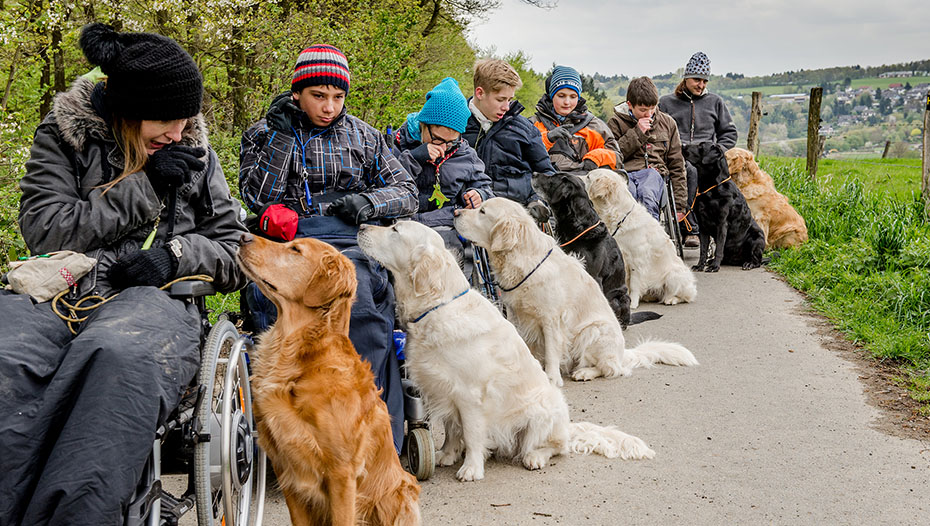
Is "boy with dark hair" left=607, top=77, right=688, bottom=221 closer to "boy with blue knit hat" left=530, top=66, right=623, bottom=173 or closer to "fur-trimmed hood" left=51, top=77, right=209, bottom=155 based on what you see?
"boy with blue knit hat" left=530, top=66, right=623, bottom=173

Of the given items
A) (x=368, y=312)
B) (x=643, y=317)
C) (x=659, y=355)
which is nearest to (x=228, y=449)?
(x=368, y=312)

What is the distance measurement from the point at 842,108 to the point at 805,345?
115 feet

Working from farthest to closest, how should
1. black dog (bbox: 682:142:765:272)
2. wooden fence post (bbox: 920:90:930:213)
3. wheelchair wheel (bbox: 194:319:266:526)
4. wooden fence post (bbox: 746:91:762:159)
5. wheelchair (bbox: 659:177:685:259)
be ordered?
wooden fence post (bbox: 746:91:762:159)
black dog (bbox: 682:142:765:272)
wooden fence post (bbox: 920:90:930:213)
wheelchair (bbox: 659:177:685:259)
wheelchair wheel (bbox: 194:319:266:526)

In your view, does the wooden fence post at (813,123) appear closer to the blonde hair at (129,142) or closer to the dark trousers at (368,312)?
the dark trousers at (368,312)

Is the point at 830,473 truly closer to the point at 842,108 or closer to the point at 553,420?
the point at 553,420

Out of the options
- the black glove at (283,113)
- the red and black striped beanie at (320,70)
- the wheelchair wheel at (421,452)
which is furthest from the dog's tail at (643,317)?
the black glove at (283,113)

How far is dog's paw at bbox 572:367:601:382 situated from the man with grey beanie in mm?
5214

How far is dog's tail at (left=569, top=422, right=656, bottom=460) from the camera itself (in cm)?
425

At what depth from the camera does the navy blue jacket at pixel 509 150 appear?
6.38m

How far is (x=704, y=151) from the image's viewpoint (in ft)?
32.2

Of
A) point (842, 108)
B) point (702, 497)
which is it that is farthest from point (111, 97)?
point (842, 108)

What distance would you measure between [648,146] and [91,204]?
7.35 metres

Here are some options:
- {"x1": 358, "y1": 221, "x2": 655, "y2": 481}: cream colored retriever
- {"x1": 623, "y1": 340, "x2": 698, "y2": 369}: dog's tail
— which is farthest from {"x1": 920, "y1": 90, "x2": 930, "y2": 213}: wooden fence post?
{"x1": 358, "y1": 221, "x2": 655, "y2": 481}: cream colored retriever

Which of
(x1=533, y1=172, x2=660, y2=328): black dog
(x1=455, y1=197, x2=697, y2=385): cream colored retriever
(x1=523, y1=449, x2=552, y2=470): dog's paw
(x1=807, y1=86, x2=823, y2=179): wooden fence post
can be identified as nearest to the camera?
(x1=523, y1=449, x2=552, y2=470): dog's paw
